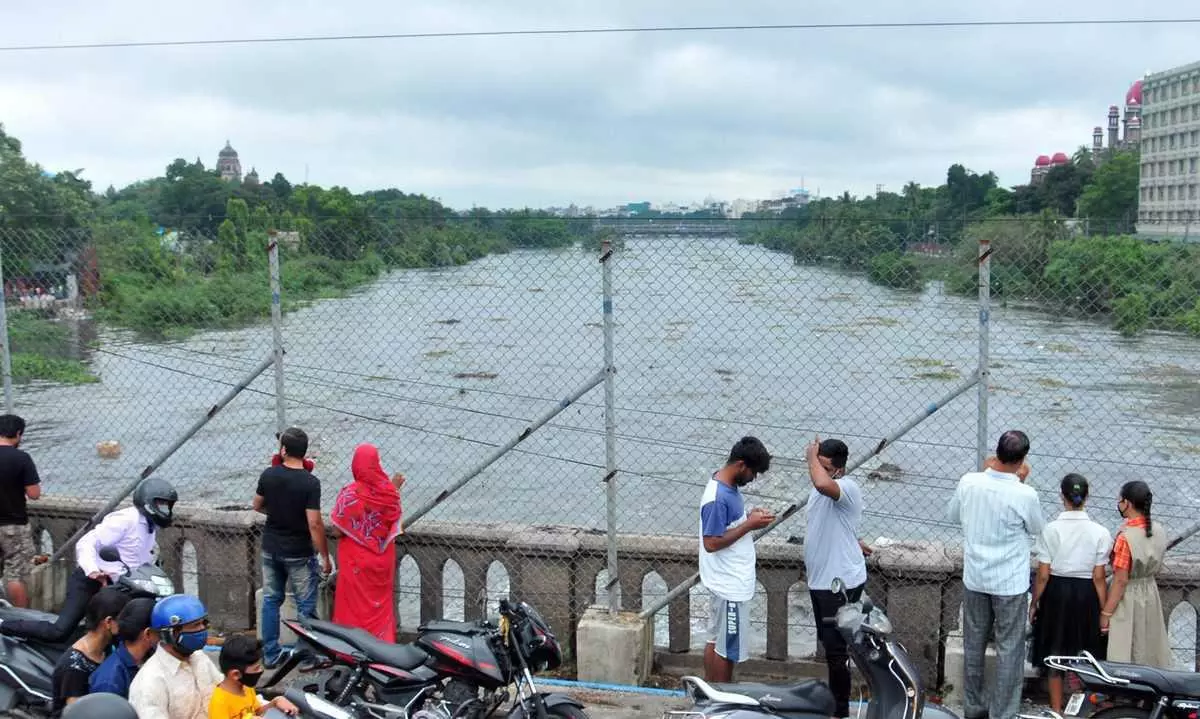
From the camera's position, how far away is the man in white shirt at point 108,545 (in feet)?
20.0

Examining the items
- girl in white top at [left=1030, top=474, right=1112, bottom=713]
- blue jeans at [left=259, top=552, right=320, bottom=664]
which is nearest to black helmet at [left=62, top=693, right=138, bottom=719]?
blue jeans at [left=259, top=552, right=320, bottom=664]

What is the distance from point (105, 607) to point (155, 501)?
1127mm

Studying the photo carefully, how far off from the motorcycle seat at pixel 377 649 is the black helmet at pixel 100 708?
1.49 m

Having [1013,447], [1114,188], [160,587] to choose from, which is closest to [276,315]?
[160,587]

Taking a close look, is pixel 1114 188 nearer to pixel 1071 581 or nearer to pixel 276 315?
pixel 1071 581

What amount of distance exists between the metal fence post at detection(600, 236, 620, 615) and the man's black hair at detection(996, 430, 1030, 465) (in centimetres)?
211

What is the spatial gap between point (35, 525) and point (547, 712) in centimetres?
467

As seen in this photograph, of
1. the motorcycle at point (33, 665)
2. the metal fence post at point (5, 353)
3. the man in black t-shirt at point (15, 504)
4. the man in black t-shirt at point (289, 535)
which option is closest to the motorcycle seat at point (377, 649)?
the man in black t-shirt at point (289, 535)

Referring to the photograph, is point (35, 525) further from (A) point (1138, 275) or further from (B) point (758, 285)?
(A) point (1138, 275)

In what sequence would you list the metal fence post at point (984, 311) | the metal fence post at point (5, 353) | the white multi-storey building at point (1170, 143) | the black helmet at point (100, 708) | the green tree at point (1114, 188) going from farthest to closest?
1. the white multi-storey building at point (1170, 143)
2. the green tree at point (1114, 188)
3. the metal fence post at point (5, 353)
4. the metal fence post at point (984, 311)
5. the black helmet at point (100, 708)

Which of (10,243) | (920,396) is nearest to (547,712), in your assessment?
(10,243)

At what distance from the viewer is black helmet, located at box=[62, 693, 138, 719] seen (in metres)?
4.13

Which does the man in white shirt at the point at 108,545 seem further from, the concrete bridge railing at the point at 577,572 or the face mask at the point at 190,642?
the face mask at the point at 190,642

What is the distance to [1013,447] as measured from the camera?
5613 millimetres
